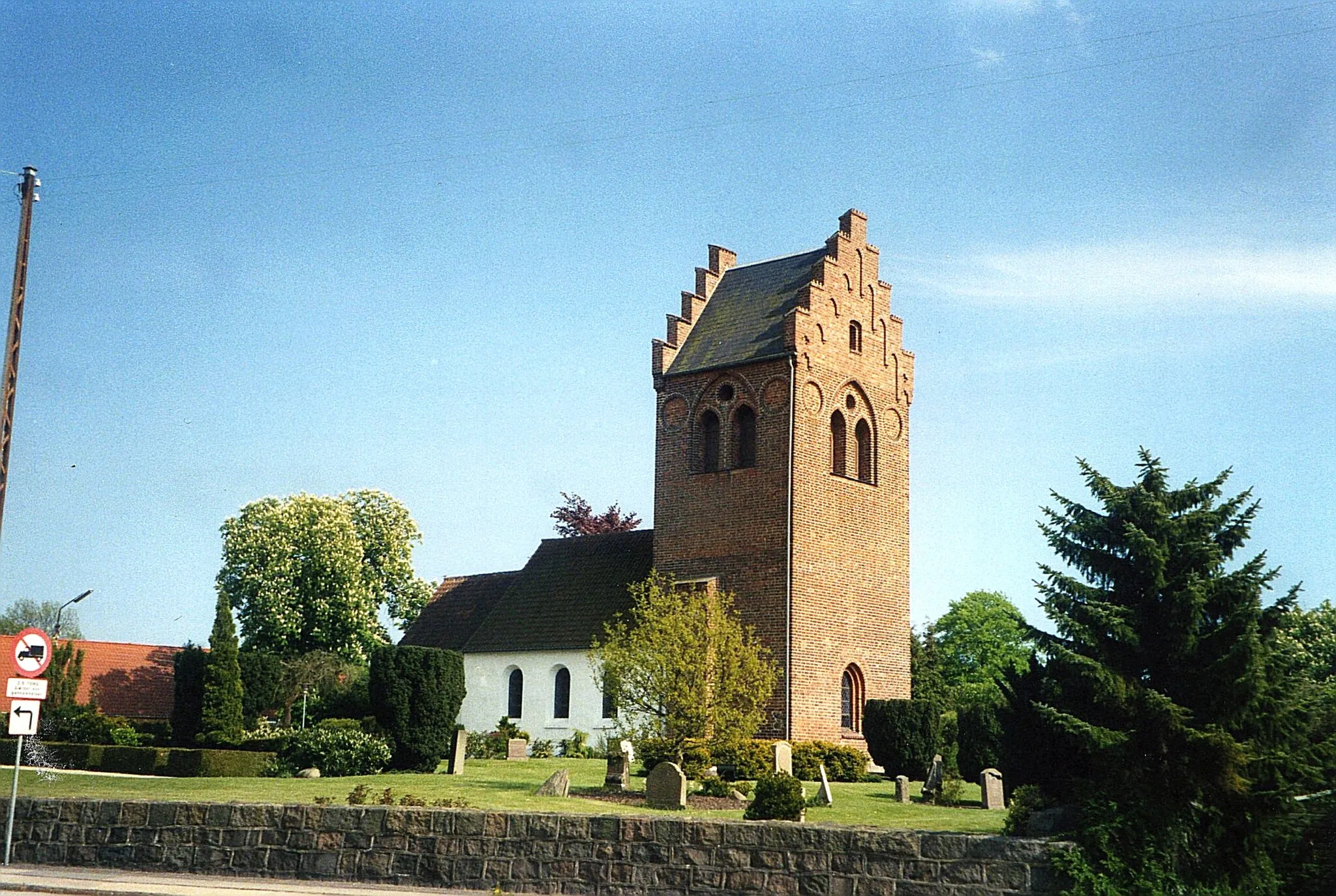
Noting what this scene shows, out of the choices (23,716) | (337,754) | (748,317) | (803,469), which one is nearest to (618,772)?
(337,754)

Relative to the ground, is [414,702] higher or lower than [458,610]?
lower

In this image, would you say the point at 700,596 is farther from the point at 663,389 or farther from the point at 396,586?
the point at 396,586

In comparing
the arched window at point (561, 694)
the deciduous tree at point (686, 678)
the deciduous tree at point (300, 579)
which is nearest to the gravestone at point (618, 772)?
the deciduous tree at point (686, 678)

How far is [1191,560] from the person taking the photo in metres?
14.8

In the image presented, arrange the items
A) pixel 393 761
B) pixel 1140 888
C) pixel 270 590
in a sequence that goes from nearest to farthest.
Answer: pixel 1140 888 < pixel 393 761 < pixel 270 590

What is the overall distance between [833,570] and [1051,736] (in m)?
21.9

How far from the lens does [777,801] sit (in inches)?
795

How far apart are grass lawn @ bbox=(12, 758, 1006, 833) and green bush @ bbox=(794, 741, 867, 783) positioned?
100cm

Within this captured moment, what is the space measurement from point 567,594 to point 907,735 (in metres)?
14.1

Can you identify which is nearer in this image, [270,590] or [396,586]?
[270,590]

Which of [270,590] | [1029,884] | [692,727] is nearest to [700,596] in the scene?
[692,727]

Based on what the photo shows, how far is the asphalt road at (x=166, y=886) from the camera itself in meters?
15.1

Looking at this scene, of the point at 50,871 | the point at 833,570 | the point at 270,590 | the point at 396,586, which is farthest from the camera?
the point at 396,586

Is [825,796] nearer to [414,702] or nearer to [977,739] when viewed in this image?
[977,739]
